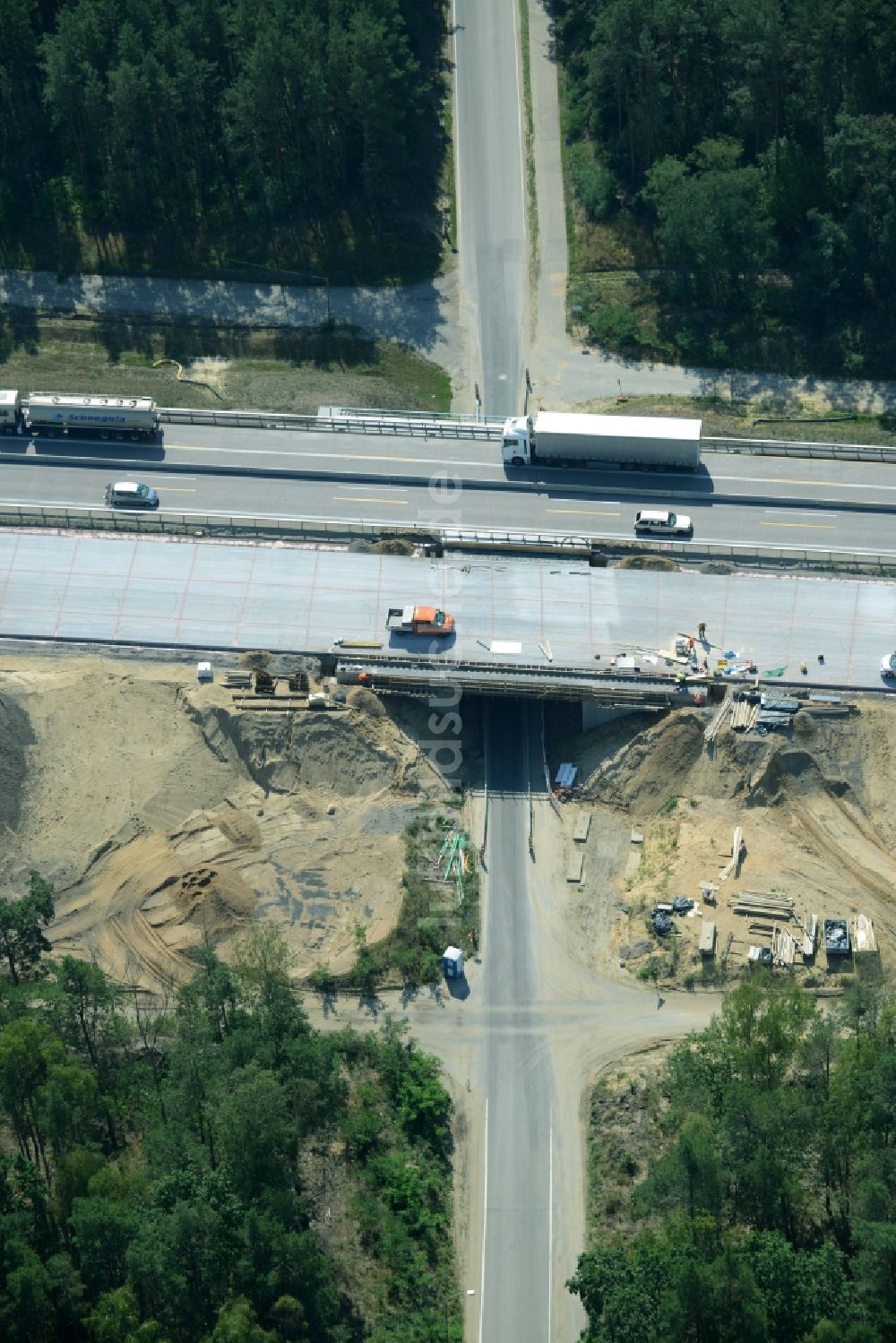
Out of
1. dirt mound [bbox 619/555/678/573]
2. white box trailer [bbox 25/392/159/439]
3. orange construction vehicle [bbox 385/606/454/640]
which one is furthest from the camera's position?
white box trailer [bbox 25/392/159/439]

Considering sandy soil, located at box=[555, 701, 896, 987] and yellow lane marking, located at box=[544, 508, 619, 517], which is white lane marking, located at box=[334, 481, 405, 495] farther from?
sandy soil, located at box=[555, 701, 896, 987]

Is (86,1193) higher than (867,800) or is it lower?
lower

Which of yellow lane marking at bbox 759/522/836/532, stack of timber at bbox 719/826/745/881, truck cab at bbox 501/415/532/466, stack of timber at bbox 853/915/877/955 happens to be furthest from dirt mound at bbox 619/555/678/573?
→ stack of timber at bbox 853/915/877/955

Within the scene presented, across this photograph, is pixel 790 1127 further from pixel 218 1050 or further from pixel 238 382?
pixel 238 382

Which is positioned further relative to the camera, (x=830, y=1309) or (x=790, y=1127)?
(x=790, y=1127)

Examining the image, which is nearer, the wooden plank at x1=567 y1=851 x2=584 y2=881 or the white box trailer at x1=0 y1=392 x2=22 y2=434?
the wooden plank at x1=567 y1=851 x2=584 y2=881

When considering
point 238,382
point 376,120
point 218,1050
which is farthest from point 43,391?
point 218,1050

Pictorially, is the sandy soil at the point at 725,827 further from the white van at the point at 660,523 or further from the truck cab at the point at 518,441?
the truck cab at the point at 518,441
